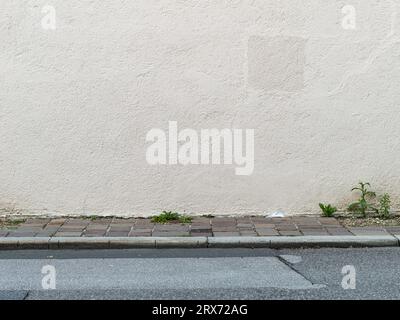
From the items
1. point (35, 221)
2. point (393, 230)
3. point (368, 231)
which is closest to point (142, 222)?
point (35, 221)

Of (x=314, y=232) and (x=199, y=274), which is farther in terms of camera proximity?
(x=314, y=232)

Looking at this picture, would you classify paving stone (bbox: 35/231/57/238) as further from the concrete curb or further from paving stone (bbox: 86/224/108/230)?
paving stone (bbox: 86/224/108/230)

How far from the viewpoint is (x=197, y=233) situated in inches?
343

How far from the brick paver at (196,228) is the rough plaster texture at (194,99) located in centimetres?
32

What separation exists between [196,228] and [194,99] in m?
2.02

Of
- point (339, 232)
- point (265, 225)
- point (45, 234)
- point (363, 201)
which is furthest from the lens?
point (363, 201)

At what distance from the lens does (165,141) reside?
980 cm

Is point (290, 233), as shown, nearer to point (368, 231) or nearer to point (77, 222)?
point (368, 231)

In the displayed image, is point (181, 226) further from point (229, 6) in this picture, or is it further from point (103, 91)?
point (229, 6)

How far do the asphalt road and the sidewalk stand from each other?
16 cm

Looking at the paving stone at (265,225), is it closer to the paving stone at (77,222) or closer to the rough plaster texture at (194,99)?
the rough plaster texture at (194,99)

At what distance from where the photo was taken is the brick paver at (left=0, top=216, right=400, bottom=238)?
865 centimetres

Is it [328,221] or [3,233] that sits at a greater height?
[328,221]
